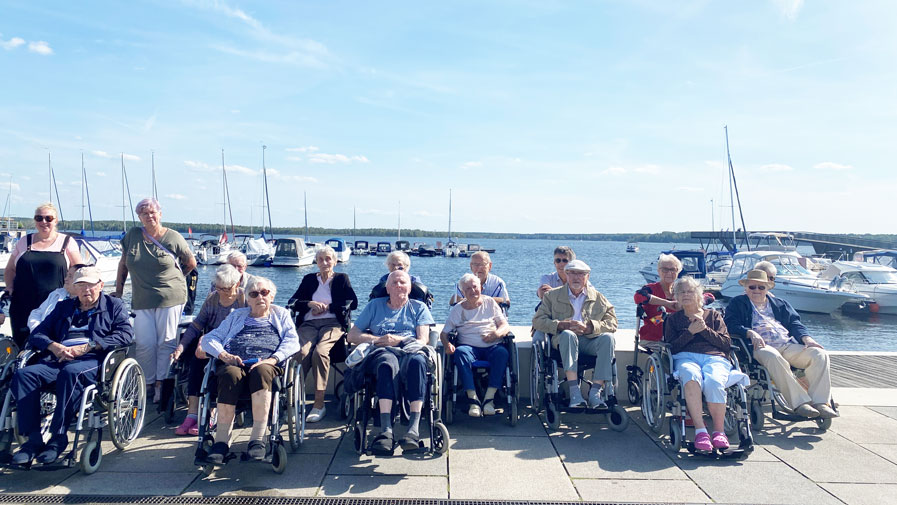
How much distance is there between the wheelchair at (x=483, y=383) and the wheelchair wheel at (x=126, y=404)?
205cm

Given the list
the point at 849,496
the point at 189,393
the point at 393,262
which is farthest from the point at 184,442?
the point at 849,496

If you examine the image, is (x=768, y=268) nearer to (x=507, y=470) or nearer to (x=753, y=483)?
(x=753, y=483)

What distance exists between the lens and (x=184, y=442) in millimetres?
3920

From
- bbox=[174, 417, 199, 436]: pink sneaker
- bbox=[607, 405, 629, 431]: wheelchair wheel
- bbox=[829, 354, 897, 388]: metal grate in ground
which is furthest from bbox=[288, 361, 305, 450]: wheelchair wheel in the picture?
bbox=[829, 354, 897, 388]: metal grate in ground

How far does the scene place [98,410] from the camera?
Answer: 3484 mm

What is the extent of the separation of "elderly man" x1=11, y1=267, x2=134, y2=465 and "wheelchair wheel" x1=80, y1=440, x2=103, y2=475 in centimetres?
17

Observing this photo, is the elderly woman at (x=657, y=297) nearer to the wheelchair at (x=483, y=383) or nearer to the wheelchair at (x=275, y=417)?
the wheelchair at (x=483, y=383)

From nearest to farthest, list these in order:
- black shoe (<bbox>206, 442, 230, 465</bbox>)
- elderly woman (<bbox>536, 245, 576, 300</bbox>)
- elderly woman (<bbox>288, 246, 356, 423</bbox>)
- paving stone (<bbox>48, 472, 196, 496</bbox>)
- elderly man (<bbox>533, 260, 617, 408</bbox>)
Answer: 1. paving stone (<bbox>48, 472, 196, 496</bbox>)
2. black shoe (<bbox>206, 442, 230, 465</bbox>)
3. elderly man (<bbox>533, 260, 617, 408</bbox>)
4. elderly woman (<bbox>288, 246, 356, 423</bbox>)
5. elderly woman (<bbox>536, 245, 576, 300</bbox>)

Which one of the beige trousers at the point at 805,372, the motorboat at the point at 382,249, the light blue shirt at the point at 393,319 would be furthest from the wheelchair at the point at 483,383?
the motorboat at the point at 382,249

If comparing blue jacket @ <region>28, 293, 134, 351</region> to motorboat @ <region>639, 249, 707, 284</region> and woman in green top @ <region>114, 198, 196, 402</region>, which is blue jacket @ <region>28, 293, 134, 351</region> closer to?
woman in green top @ <region>114, 198, 196, 402</region>

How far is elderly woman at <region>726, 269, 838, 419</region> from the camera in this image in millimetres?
4270

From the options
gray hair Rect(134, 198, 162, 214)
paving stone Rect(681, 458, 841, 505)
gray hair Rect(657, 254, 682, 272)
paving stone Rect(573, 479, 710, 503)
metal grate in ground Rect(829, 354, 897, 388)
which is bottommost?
metal grate in ground Rect(829, 354, 897, 388)

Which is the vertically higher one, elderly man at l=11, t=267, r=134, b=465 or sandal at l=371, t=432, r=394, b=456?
elderly man at l=11, t=267, r=134, b=465

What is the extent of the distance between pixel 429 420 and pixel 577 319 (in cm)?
162
